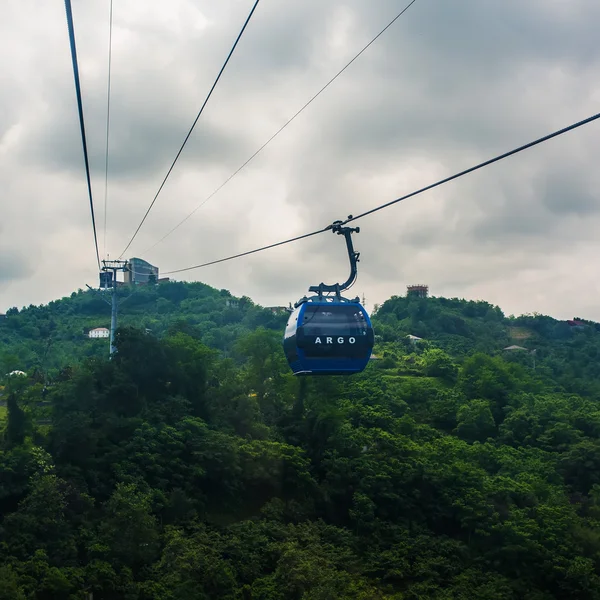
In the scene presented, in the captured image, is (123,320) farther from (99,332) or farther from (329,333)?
(329,333)

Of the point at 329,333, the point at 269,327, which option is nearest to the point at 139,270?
the point at 269,327

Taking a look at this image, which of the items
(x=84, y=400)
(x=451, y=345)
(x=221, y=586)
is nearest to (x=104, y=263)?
(x=84, y=400)

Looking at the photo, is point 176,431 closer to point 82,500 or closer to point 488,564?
point 82,500

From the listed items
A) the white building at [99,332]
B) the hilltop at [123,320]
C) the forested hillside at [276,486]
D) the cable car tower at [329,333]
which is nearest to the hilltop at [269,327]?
the hilltop at [123,320]

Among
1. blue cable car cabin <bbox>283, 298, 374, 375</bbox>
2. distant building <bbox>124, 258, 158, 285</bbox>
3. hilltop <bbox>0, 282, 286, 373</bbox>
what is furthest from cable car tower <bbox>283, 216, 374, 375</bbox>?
distant building <bbox>124, 258, 158, 285</bbox>

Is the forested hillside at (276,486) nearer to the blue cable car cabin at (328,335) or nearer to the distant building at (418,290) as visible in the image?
the blue cable car cabin at (328,335)

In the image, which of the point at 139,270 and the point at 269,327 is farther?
the point at 139,270

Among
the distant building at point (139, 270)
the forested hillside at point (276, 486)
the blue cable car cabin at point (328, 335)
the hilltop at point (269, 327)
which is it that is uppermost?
the distant building at point (139, 270)
